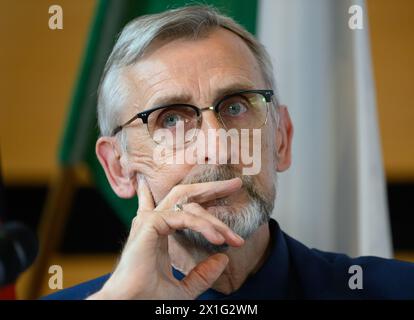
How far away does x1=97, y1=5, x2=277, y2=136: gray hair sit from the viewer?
3.61 feet

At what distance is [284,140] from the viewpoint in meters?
1.20

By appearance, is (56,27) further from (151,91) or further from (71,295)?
(71,295)

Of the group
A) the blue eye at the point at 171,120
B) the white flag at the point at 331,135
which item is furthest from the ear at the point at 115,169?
the white flag at the point at 331,135

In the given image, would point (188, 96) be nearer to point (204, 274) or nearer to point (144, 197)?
point (144, 197)

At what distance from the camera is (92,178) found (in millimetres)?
1407

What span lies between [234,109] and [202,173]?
0.45ft

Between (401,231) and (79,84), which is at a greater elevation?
A: (79,84)

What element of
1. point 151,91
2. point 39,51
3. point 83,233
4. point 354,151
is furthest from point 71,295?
point 354,151

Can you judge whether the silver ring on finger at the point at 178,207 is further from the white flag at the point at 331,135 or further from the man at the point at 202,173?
the white flag at the point at 331,135

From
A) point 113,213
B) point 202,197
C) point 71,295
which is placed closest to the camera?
point 202,197

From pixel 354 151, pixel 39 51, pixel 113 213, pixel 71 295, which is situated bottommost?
pixel 71 295

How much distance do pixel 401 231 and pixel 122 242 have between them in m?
0.62

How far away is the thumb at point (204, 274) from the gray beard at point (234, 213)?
0.03 m

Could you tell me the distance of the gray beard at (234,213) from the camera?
3.39 feet
